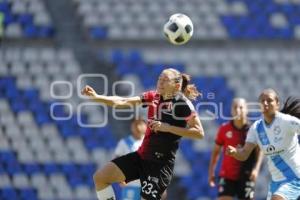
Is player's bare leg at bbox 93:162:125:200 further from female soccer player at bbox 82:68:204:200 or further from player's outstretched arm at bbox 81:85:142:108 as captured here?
player's outstretched arm at bbox 81:85:142:108

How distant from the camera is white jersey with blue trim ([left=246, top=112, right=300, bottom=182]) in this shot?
7070 mm

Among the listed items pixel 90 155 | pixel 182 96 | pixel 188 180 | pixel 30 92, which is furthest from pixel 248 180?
pixel 30 92

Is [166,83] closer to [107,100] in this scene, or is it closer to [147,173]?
[107,100]

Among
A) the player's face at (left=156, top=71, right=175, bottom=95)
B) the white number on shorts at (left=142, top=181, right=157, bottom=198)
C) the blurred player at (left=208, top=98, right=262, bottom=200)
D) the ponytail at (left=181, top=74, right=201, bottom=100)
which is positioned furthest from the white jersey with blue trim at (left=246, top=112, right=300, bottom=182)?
the blurred player at (left=208, top=98, right=262, bottom=200)

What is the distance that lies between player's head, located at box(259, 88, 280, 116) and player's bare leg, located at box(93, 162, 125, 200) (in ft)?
5.49

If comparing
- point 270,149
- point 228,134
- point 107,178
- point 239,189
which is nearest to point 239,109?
point 228,134

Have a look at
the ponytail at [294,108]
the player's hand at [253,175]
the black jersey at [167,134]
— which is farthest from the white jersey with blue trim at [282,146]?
the player's hand at [253,175]

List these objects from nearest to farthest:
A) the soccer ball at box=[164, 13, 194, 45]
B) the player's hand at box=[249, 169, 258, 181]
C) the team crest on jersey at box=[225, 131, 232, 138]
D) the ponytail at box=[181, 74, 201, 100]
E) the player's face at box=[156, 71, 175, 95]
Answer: the player's face at box=[156, 71, 175, 95]
the ponytail at box=[181, 74, 201, 100]
the soccer ball at box=[164, 13, 194, 45]
the player's hand at box=[249, 169, 258, 181]
the team crest on jersey at box=[225, 131, 232, 138]

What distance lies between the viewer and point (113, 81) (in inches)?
549

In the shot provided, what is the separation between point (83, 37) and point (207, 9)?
9.03 feet

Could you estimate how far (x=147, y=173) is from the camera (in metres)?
6.83

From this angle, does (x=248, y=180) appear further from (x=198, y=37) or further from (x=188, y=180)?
(x=198, y=37)

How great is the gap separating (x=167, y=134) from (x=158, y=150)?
188mm

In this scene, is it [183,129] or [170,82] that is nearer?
[183,129]
